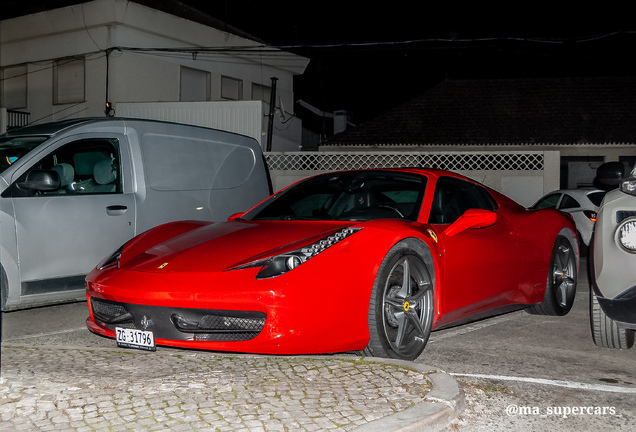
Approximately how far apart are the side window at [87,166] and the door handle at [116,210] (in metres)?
0.17

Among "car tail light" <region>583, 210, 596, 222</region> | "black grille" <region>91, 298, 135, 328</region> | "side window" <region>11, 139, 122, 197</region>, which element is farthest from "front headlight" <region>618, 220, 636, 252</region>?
"car tail light" <region>583, 210, 596, 222</region>


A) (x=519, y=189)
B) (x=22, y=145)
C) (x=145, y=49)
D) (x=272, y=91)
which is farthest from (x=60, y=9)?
(x=22, y=145)

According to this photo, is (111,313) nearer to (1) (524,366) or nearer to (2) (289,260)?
(2) (289,260)

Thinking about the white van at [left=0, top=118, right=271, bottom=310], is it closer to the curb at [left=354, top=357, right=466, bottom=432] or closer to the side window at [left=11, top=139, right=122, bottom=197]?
the side window at [left=11, top=139, right=122, bottom=197]

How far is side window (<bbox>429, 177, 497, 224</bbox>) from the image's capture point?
221 inches

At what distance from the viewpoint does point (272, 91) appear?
88.3ft

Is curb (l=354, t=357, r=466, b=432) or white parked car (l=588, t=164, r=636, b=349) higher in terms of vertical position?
white parked car (l=588, t=164, r=636, b=349)

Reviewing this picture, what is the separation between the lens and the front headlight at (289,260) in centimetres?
434

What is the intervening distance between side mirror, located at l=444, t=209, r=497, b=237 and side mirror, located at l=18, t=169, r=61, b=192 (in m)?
3.23

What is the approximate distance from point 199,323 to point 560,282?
3927 millimetres

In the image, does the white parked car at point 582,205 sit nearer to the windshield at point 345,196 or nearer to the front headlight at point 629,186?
the windshield at point 345,196

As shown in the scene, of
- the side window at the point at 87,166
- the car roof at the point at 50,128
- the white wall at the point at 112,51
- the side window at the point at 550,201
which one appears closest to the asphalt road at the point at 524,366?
the side window at the point at 87,166

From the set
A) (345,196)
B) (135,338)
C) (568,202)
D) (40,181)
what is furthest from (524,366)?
(568,202)

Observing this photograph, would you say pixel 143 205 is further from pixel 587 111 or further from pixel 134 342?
pixel 587 111
